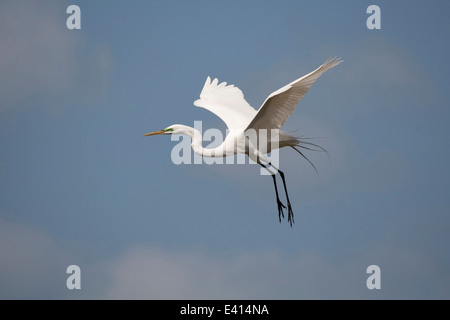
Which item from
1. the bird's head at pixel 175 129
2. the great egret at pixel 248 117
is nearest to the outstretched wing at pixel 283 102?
the great egret at pixel 248 117

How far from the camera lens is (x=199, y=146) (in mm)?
12094

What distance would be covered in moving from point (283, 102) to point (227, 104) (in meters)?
2.93

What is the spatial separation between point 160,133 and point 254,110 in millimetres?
2260

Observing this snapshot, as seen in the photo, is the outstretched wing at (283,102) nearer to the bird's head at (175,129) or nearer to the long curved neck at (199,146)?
the long curved neck at (199,146)

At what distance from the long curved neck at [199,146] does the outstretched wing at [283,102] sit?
35.1 inches

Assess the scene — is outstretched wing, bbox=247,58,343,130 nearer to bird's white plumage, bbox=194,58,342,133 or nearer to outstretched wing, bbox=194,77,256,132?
bird's white plumage, bbox=194,58,342,133

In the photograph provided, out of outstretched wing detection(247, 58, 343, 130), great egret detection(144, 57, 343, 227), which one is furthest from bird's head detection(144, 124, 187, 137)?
outstretched wing detection(247, 58, 343, 130)

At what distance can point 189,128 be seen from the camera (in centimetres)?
1223

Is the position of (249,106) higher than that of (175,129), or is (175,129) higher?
(249,106)

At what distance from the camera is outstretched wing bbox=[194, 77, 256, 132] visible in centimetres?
1286

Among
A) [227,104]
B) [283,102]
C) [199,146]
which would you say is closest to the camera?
[283,102]

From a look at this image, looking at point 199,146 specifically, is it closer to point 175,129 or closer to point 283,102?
point 175,129

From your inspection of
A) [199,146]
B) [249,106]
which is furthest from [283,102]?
[249,106]

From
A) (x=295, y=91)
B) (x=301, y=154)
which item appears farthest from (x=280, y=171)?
(x=295, y=91)
